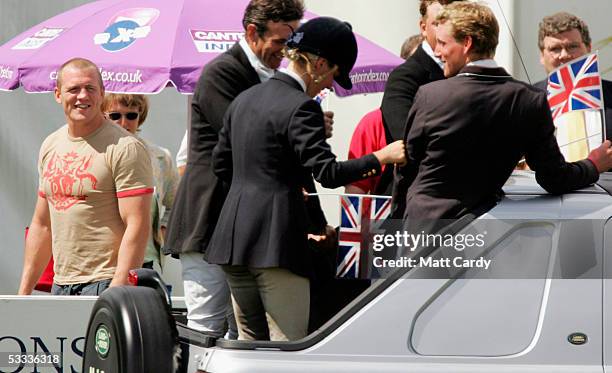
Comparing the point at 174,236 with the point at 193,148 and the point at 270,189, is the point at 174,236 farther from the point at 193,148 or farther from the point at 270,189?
the point at 270,189

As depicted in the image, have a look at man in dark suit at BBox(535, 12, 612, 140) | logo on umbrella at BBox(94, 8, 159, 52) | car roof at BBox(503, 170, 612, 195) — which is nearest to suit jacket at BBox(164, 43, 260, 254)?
car roof at BBox(503, 170, 612, 195)

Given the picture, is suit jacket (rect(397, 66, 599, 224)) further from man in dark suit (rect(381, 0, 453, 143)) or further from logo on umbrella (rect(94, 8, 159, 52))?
logo on umbrella (rect(94, 8, 159, 52))

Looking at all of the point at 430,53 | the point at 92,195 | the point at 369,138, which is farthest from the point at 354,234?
the point at 92,195

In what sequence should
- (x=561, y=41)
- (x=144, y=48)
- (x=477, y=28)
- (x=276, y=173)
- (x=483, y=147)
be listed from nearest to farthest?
(x=483, y=147) → (x=276, y=173) → (x=477, y=28) → (x=561, y=41) → (x=144, y=48)

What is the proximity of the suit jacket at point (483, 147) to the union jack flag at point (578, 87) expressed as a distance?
0.59m

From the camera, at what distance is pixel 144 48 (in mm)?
7125

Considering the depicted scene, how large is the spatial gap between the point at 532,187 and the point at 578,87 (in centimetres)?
65

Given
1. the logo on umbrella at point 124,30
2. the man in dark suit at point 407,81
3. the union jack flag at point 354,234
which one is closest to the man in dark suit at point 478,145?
the union jack flag at point 354,234

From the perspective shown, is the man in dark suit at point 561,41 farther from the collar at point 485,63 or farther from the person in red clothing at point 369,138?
the collar at point 485,63

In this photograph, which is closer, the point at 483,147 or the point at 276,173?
the point at 483,147

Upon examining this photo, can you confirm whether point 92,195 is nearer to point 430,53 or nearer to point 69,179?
point 69,179

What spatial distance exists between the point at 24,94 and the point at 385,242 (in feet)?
19.3

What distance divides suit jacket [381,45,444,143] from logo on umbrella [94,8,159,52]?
9.22 ft

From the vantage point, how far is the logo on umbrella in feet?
23.7
